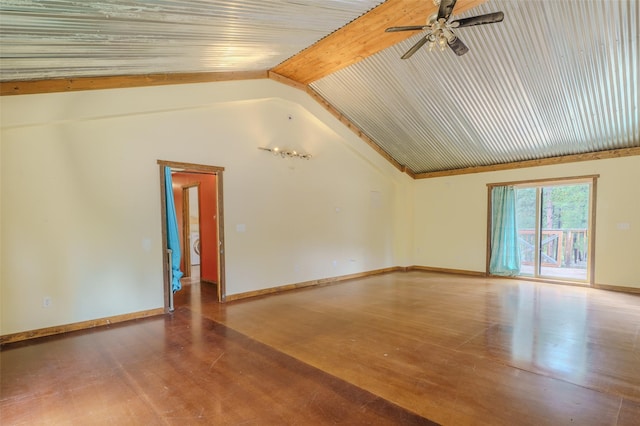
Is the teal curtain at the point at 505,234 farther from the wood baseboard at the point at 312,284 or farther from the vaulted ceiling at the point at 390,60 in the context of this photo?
the wood baseboard at the point at 312,284

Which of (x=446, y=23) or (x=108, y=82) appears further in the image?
(x=108, y=82)

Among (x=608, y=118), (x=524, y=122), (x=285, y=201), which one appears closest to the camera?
(x=608, y=118)

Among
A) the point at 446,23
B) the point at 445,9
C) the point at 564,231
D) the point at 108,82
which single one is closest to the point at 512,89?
the point at 446,23

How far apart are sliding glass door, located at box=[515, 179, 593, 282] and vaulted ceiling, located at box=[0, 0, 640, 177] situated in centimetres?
75

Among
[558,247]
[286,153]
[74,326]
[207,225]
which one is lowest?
[74,326]

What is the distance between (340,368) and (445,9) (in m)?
3.54

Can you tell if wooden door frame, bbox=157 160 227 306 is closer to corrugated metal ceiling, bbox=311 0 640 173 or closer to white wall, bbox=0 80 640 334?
white wall, bbox=0 80 640 334

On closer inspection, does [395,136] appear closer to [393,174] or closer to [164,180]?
[393,174]

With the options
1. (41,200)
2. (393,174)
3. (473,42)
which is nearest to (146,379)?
(41,200)

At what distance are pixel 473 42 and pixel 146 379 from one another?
549 cm

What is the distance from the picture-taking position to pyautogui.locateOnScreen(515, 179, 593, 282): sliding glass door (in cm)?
643

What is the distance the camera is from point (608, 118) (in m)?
5.22

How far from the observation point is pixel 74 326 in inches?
154

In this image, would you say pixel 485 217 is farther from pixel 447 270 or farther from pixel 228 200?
pixel 228 200
